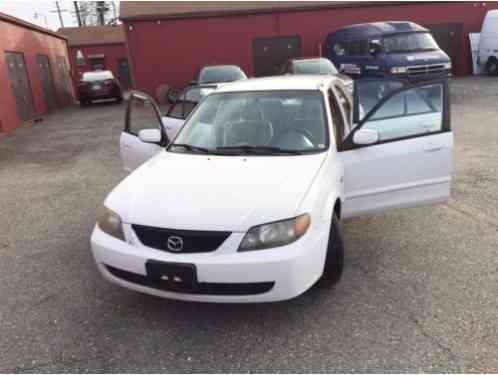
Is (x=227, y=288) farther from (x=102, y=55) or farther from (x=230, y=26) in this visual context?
(x=102, y=55)

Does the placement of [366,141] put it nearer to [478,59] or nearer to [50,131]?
[50,131]

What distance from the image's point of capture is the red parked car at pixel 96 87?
738 inches

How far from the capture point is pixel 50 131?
42.3 feet

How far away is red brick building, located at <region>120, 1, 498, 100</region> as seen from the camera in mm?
17344

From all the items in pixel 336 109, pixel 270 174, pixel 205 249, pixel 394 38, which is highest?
pixel 394 38

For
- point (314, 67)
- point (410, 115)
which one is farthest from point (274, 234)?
point (314, 67)

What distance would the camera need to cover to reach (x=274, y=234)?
2.68m

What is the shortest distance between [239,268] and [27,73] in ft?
51.4

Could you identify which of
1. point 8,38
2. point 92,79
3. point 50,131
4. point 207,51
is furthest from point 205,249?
point 92,79

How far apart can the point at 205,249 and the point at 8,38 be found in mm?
14513

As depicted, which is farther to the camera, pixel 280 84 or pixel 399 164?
pixel 280 84

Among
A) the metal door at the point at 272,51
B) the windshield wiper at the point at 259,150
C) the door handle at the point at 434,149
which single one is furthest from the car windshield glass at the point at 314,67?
the windshield wiper at the point at 259,150

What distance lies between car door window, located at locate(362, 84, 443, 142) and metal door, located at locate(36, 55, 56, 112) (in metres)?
16.4

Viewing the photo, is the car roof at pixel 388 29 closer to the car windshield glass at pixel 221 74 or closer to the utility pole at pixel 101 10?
the car windshield glass at pixel 221 74
